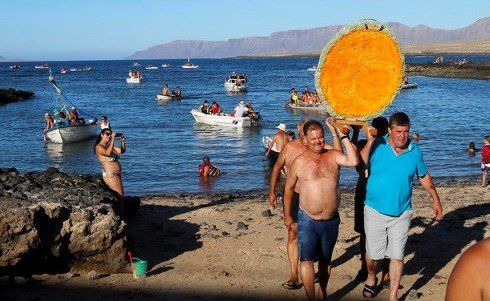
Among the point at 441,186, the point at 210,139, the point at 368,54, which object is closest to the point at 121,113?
the point at 210,139

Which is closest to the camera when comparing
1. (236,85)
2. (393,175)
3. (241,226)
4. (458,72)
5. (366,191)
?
(393,175)

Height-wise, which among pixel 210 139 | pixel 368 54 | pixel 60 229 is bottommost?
pixel 210 139

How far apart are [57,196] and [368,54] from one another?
430 centimetres

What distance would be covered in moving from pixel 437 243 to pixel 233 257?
3.11m

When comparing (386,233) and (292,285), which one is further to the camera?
(292,285)

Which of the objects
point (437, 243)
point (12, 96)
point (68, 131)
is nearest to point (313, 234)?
point (437, 243)

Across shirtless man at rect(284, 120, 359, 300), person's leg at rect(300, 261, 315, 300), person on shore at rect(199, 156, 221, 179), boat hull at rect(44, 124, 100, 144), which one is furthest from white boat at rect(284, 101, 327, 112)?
person's leg at rect(300, 261, 315, 300)

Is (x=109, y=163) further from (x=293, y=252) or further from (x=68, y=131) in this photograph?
(x=68, y=131)

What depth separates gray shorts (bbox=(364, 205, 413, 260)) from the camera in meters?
5.88

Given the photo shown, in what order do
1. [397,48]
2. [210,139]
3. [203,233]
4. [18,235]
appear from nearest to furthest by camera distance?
[397,48] → [18,235] → [203,233] → [210,139]

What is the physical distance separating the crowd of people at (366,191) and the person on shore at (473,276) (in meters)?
3.35

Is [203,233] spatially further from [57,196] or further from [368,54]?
[368,54]

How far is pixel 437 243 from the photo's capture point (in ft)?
28.0

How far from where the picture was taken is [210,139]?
2734cm
